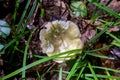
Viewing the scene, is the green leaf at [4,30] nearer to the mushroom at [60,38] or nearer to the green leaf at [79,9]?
the mushroom at [60,38]

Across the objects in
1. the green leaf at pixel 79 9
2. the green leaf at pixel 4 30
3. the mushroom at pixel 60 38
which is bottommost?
the mushroom at pixel 60 38

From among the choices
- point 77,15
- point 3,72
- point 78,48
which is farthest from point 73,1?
point 3,72

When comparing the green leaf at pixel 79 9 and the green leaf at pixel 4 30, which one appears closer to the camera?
the green leaf at pixel 4 30

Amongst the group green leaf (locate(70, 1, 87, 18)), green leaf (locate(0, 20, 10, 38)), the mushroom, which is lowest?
the mushroom

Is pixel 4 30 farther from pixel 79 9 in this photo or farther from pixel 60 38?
pixel 79 9

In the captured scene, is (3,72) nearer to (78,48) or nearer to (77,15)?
(78,48)

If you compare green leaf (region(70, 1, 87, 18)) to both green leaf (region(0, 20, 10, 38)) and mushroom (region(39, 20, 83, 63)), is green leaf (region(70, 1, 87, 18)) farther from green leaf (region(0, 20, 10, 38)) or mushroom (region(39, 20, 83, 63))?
green leaf (region(0, 20, 10, 38))

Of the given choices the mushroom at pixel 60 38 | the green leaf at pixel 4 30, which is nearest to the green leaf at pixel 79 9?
the mushroom at pixel 60 38

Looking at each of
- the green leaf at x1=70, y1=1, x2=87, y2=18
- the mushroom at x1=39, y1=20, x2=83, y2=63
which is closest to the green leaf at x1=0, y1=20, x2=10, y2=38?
the mushroom at x1=39, y1=20, x2=83, y2=63
